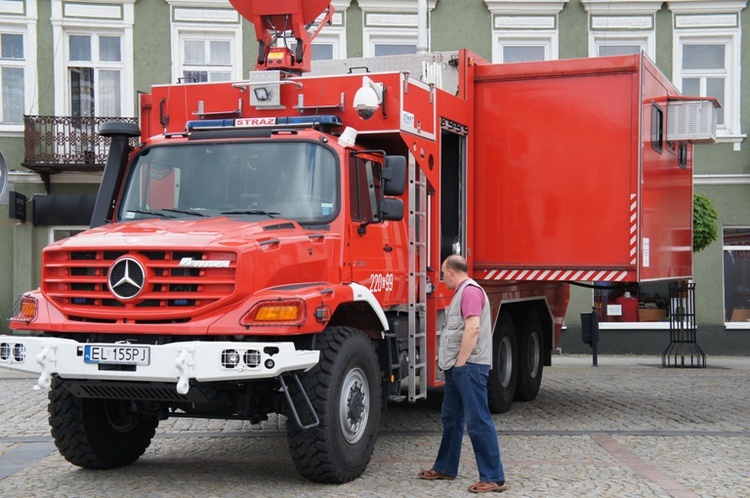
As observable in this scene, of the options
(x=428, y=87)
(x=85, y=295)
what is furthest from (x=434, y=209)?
(x=85, y=295)

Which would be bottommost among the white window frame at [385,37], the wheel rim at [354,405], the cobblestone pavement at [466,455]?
the cobblestone pavement at [466,455]

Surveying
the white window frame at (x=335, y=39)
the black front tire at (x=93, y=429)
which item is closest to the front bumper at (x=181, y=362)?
the black front tire at (x=93, y=429)

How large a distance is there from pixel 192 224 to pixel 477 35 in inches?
642

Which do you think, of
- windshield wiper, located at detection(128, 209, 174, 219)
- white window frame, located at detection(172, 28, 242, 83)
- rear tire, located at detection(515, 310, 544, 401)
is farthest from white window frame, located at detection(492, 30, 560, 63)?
windshield wiper, located at detection(128, 209, 174, 219)

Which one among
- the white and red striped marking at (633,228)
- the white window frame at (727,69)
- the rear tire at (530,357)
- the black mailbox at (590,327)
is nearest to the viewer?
the white and red striped marking at (633,228)

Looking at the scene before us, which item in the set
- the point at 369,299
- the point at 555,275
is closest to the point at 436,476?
the point at 369,299

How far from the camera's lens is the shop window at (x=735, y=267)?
2331 cm

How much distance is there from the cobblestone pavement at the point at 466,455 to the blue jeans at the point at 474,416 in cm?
23

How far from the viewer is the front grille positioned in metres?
7.64

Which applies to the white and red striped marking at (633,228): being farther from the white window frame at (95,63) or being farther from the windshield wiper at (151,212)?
the white window frame at (95,63)

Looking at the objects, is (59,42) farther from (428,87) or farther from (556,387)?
(428,87)

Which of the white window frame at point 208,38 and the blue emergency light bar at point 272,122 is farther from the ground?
the white window frame at point 208,38

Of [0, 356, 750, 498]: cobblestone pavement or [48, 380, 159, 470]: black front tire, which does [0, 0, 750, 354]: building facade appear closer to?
[0, 356, 750, 498]: cobblestone pavement

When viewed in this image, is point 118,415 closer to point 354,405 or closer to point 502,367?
point 354,405
